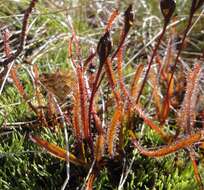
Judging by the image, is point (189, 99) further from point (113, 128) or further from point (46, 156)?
point (46, 156)

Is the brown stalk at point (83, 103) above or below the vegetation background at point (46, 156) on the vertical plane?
above

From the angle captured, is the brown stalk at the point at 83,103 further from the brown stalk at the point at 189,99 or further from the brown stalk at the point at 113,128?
the brown stalk at the point at 189,99

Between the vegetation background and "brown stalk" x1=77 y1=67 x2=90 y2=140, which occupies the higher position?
"brown stalk" x1=77 y1=67 x2=90 y2=140

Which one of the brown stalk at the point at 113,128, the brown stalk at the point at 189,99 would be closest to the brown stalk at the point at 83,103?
the brown stalk at the point at 113,128

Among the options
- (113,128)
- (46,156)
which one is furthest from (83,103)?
(46,156)

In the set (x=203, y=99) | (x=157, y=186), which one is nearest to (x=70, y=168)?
(x=157, y=186)

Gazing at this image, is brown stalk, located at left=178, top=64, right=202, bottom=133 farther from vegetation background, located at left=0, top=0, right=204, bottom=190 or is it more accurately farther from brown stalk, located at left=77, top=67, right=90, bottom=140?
brown stalk, located at left=77, top=67, right=90, bottom=140

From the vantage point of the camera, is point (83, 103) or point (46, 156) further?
point (46, 156)

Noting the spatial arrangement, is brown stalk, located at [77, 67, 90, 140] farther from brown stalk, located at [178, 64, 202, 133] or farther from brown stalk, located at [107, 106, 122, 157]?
brown stalk, located at [178, 64, 202, 133]

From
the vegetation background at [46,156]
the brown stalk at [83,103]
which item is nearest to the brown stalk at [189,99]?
the vegetation background at [46,156]

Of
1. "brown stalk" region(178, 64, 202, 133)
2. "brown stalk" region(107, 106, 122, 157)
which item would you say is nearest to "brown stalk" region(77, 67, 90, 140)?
"brown stalk" region(107, 106, 122, 157)

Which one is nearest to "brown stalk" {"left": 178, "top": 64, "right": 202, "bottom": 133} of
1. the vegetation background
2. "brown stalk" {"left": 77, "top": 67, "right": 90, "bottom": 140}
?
the vegetation background

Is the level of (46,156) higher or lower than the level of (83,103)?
lower

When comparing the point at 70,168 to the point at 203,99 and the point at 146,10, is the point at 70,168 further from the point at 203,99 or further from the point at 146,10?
the point at 146,10
